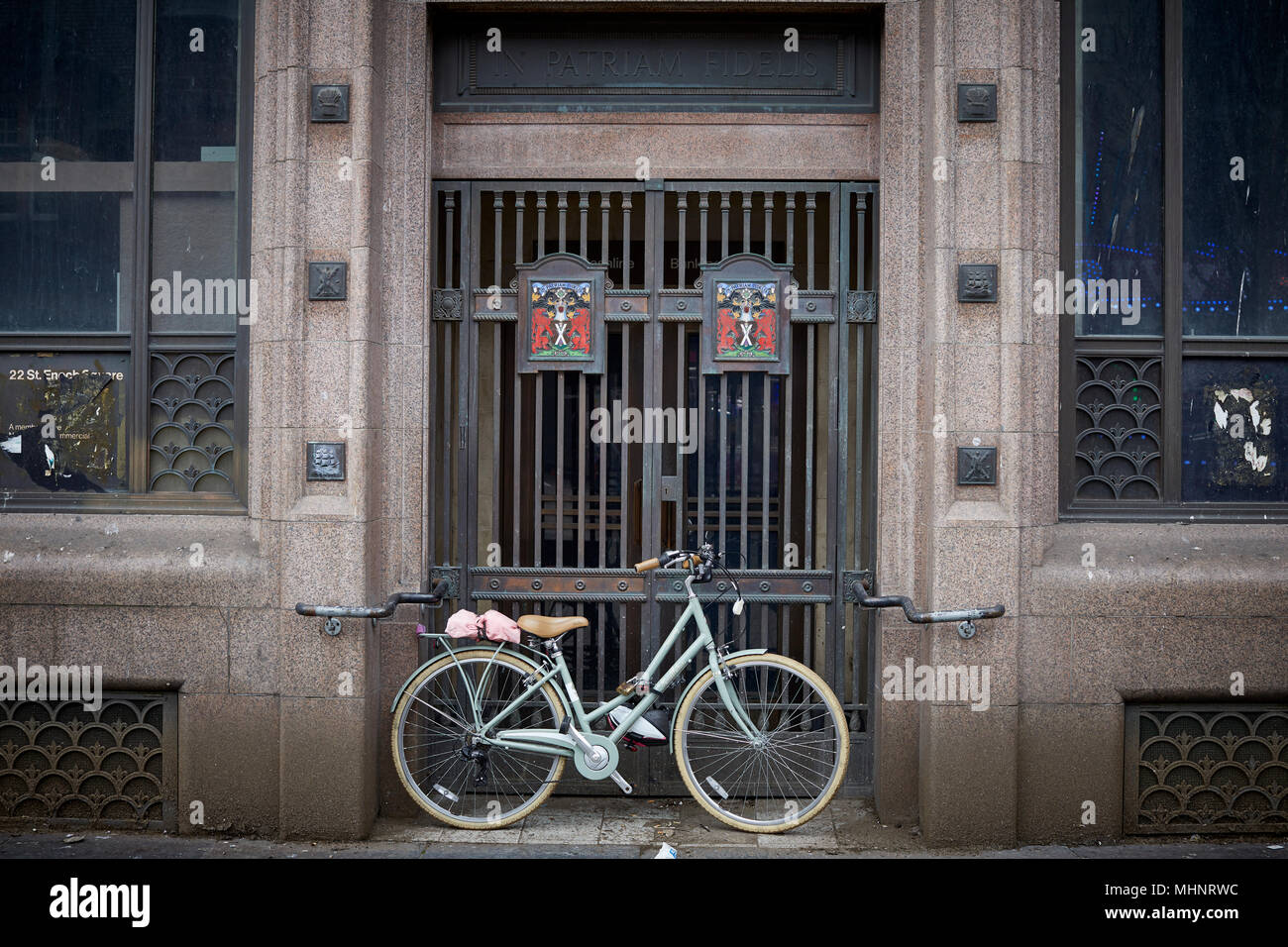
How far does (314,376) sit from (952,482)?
3547 mm

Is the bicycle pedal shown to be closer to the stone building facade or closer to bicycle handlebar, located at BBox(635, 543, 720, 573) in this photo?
bicycle handlebar, located at BBox(635, 543, 720, 573)

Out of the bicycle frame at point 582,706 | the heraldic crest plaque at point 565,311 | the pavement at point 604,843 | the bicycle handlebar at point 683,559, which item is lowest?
the pavement at point 604,843

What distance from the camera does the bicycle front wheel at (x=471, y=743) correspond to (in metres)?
6.25

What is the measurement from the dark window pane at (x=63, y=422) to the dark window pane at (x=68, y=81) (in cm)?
123

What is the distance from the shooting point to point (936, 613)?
6.09 meters

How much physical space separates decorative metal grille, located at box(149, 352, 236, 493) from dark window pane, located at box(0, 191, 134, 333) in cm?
43

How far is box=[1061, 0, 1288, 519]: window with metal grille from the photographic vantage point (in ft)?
21.3

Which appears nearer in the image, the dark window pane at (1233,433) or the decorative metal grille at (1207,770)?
the decorative metal grille at (1207,770)

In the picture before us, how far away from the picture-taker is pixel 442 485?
6773 mm

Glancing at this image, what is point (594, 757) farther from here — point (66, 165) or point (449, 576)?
point (66, 165)

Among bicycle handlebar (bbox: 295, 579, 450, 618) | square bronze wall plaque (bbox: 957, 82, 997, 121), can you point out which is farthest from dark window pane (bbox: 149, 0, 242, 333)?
square bronze wall plaque (bbox: 957, 82, 997, 121)

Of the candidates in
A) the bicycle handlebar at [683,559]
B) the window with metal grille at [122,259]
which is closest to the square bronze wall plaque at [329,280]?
the window with metal grille at [122,259]

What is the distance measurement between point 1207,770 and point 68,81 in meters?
7.62

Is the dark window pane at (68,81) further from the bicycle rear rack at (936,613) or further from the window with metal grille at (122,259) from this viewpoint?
the bicycle rear rack at (936,613)
